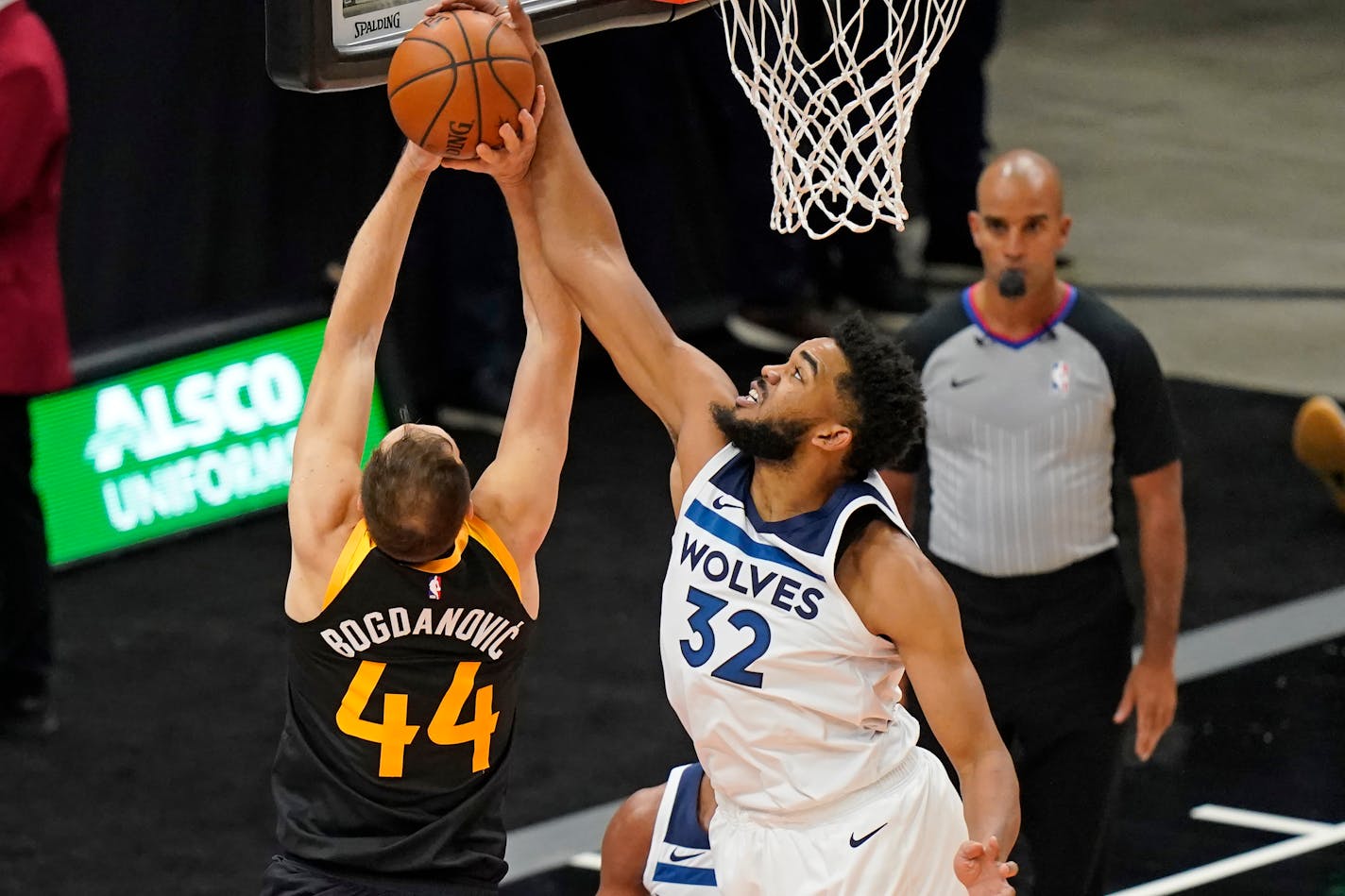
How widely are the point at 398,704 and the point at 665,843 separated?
64 cm

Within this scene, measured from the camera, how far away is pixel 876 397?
4.64 meters

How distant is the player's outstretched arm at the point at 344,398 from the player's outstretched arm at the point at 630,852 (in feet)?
2.72

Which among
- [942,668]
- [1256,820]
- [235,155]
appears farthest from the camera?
[235,155]

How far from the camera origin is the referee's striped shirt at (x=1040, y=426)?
5832 millimetres

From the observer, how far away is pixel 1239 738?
24.5 ft

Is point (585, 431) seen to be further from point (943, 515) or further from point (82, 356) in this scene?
point (943, 515)

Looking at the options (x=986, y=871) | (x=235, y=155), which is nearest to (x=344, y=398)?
(x=986, y=871)

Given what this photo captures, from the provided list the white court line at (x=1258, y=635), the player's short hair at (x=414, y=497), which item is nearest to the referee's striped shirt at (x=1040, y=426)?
the player's short hair at (x=414, y=497)

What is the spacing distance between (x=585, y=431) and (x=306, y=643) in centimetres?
537

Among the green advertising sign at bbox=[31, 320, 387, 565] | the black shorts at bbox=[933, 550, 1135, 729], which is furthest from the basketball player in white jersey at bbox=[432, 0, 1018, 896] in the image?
the green advertising sign at bbox=[31, 320, 387, 565]

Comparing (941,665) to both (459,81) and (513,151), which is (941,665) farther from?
(459,81)

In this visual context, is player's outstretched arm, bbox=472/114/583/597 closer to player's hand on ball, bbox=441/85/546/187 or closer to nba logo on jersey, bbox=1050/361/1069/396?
player's hand on ball, bbox=441/85/546/187

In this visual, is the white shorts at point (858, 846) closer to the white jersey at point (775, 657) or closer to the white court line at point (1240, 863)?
the white jersey at point (775, 657)

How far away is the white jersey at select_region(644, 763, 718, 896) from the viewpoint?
4.87 m
